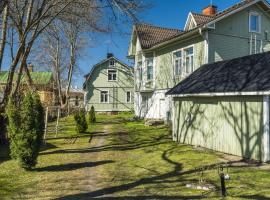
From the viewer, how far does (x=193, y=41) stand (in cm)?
2075

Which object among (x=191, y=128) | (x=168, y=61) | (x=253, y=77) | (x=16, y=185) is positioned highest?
(x=168, y=61)

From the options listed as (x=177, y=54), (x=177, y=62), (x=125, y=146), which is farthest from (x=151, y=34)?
(x=125, y=146)

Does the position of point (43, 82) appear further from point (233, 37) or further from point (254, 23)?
point (254, 23)

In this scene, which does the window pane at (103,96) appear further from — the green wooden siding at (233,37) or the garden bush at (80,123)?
the green wooden siding at (233,37)

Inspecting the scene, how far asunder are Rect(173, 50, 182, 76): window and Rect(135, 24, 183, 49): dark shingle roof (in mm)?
4669

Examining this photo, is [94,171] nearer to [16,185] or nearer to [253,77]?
[16,185]

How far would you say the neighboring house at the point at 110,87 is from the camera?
42906mm

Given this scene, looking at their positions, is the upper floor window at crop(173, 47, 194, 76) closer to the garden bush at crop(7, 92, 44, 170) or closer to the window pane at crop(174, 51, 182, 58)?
the window pane at crop(174, 51, 182, 58)

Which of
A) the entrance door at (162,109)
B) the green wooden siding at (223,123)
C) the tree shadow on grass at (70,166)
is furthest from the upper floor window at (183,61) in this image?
the tree shadow on grass at (70,166)

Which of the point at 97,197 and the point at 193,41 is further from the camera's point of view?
the point at 193,41

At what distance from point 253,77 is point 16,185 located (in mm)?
9233

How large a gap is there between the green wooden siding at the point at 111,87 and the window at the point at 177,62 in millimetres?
19588

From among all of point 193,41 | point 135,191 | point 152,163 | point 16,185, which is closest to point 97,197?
point 135,191

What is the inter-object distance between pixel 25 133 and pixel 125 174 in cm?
A: 357
